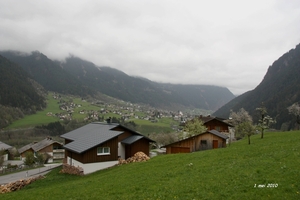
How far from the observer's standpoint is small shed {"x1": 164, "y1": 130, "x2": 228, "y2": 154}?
40.3 metres

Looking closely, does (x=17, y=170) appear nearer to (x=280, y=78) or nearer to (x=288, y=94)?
Result: (x=288, y=94)

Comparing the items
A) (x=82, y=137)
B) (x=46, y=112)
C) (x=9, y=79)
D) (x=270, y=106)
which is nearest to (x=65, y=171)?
(x=82, y=137)

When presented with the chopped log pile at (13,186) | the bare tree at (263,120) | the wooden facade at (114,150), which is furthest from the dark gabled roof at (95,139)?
the bare tree at (263,120)

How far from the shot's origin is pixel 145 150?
3616cm

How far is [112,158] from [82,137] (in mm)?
6511

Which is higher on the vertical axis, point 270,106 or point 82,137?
point 270,106

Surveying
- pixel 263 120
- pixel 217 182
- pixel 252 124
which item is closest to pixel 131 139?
pixel 263 120

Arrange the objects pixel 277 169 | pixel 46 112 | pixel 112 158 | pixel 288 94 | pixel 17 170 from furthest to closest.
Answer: pixel 46 112 < pixel 288 94 < pixel 17 170 < pixel 112 158 < pixel 277 169

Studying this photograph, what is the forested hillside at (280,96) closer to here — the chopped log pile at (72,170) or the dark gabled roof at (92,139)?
the dark gabled roof at (92,139)

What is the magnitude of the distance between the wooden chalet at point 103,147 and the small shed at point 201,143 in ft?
24.3

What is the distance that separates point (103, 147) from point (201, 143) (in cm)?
1721

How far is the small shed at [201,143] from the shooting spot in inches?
1588

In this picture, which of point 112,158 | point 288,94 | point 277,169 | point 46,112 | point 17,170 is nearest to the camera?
point 277,169

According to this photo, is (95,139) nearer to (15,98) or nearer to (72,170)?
(72,170)
